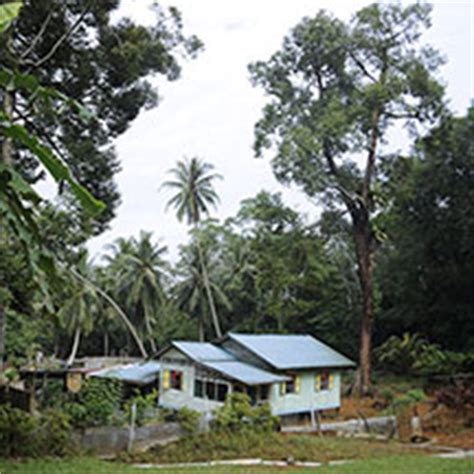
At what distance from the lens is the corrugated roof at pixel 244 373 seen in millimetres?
17734

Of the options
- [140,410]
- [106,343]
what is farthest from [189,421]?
[106,343]

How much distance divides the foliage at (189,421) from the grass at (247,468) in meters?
3.06

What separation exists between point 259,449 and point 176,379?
7.33 meters

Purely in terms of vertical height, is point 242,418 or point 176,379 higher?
point 176,379

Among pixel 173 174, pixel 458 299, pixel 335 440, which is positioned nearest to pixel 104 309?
pixel 173 174

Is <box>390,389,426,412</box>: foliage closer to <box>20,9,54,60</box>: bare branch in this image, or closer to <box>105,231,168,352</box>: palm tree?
<box>20,9,54,60</box>: bare branch

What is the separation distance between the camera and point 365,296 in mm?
25594

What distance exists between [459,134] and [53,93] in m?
21.9

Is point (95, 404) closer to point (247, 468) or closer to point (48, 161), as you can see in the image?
point (247, 468)

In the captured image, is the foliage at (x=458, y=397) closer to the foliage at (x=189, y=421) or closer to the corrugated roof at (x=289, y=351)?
the corrugated roof at (x=289, y=351)

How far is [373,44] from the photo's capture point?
24.3 meters

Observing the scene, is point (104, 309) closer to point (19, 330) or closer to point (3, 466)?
point (19, 330)

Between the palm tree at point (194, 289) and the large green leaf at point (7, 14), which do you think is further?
the palm tree at point (194, 289)

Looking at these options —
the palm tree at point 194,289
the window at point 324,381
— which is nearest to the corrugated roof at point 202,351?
the window at point 324,381
